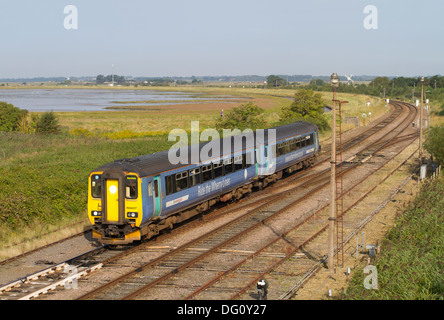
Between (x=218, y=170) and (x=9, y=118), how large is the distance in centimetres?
4650

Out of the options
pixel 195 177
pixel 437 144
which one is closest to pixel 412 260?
pixel 195 177

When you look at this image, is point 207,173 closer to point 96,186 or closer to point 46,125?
point 96,186

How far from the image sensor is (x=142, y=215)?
58.6 feet

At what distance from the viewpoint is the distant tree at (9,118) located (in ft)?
201

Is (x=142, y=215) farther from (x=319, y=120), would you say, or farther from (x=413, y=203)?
(x=319, y=120)

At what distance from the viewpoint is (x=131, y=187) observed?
58.7ft

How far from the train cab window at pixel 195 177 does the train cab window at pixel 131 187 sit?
3733 millimetres

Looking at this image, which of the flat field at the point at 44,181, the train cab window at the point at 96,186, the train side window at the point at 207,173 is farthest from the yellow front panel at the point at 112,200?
the train side window at the point at 207,173

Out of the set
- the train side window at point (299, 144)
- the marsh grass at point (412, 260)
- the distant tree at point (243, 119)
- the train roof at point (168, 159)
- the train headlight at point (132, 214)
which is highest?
the distant tree at point (243, 119)

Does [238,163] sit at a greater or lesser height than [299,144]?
lesser

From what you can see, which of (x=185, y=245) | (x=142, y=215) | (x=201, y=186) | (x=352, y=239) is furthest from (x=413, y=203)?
(x=142, y=215)

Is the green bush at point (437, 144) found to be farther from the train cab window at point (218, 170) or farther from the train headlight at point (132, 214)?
the train headlight at point (132, 214)

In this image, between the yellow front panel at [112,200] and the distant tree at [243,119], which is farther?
the distant tree at [243,119]
